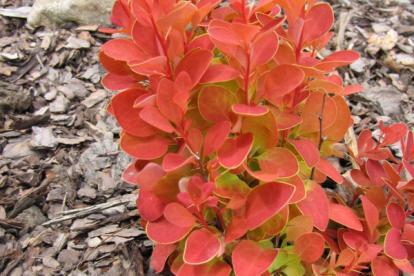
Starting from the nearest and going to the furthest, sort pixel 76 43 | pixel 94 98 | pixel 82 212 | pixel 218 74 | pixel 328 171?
pixel 218 74 → pixel 328 171 → pixel 82 212 → pixel 94 98 → pixel 76 43

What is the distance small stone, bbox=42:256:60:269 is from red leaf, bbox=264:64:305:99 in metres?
1.26

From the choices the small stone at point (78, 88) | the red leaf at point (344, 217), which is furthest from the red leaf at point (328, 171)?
the small stone at point (78, 88)

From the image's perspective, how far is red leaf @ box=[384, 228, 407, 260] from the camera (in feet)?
3.84

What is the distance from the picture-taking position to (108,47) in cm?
109

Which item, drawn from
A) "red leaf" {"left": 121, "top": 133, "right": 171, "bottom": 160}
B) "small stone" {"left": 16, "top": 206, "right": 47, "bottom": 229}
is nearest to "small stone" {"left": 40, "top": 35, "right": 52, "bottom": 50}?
"small stone" {"left": 16, "top": 206, "right": 47, "bottom": 229}

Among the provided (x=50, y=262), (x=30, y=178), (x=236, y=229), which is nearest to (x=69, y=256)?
(x=50, y=262)

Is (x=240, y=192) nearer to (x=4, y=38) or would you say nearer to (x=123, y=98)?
(x=123, y=98)

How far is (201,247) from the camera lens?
3.25ft

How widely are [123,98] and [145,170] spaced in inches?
8.5

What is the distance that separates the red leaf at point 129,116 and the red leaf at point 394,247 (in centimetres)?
80

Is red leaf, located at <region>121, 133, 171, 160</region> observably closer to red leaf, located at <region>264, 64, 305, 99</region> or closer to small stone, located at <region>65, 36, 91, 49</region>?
red leaf, located at <region>264, 64, 305, 99</region>

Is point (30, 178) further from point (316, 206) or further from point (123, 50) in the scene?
point (316, 206)

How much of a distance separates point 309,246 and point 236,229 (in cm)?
25

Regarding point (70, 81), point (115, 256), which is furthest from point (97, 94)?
point (115, 256)
